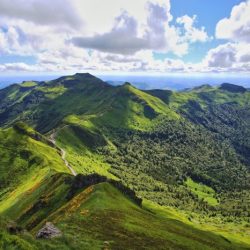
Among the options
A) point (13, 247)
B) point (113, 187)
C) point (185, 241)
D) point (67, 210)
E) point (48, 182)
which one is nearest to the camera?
point (13, 247)

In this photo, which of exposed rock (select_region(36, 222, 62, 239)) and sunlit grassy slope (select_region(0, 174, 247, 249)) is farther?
exposed rock (select_region(36, 222, 62, 239))

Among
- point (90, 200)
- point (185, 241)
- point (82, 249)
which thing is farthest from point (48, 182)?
point (82, 249)

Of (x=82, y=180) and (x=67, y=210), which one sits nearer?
(x=67, y=210)

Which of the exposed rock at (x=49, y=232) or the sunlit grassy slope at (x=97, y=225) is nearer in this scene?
the sunlit grassy slope at (x=97, y=225)

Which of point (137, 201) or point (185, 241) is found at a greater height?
point (185, 241)

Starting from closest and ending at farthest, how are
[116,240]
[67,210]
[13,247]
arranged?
[13,247] < [116,240] < [67,210]

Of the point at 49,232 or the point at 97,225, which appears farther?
the point at 97,225

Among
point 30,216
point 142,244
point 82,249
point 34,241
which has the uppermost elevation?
point 34,241

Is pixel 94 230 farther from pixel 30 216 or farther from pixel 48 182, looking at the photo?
pixel 48 182

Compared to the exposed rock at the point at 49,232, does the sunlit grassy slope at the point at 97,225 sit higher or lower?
lower

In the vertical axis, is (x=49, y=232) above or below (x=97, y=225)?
above

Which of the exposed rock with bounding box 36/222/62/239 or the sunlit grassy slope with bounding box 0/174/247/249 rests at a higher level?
the exposed rock with bounding box 36/222/62/239
